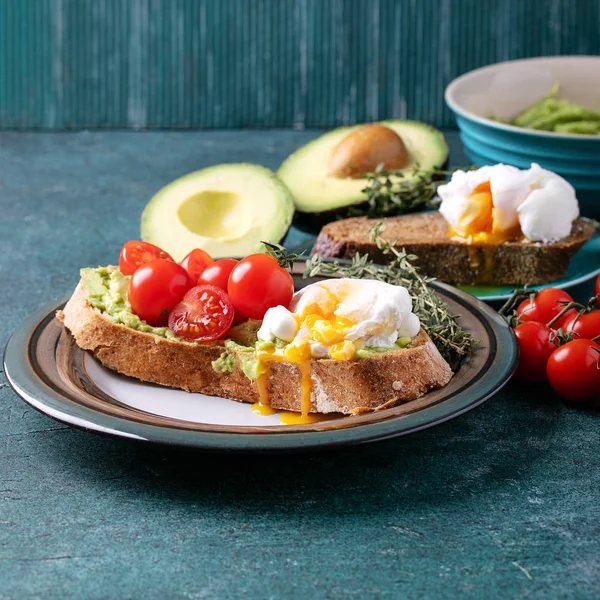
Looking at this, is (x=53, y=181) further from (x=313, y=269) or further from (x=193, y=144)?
(x=313, y=269)

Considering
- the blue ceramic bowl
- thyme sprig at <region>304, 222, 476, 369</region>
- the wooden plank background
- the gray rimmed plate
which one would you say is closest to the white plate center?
the gray rimmed plate

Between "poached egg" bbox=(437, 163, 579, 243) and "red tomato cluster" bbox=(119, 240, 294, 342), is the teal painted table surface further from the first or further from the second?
"poached egg" bbox=(437, 163, 579, 243)

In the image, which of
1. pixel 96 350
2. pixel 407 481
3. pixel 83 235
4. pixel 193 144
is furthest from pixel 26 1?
pixel 407 481

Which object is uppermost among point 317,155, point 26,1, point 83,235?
point 26,1

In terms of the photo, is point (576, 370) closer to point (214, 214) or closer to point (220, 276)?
point (220, 276)

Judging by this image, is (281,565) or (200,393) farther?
(200,393)

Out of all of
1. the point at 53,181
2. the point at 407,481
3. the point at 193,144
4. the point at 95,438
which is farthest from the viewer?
the point at 193,144
